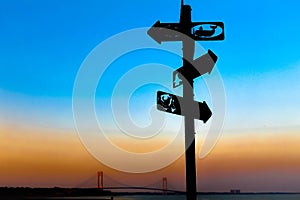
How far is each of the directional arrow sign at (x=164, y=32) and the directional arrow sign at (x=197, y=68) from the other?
1.41 ft

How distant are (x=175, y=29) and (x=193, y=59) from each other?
1.60 feet

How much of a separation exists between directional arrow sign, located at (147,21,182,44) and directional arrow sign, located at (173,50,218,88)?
0.43 m

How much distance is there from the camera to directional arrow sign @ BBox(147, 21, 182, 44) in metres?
6.37

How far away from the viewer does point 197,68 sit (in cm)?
634

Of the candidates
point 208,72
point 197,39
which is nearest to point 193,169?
point 208,72

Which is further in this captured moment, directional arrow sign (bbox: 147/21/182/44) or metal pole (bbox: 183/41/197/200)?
directional arrow sign (bbox: 147/21/182/44)

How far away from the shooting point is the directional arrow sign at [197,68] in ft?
20.0

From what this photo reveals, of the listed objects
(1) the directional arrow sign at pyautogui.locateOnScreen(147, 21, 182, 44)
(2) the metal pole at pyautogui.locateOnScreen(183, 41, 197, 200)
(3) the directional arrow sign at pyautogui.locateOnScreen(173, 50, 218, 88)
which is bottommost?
(2) the metal pole at pyautogui.locateOnScreen(183, 41, 197, 200)

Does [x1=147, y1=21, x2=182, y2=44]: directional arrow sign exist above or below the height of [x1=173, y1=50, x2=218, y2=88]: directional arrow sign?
above

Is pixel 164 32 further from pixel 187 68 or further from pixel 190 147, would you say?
pixel 190 147

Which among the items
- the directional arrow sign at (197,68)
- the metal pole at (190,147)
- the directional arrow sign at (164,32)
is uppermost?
the directional arrow sign at (164,32)

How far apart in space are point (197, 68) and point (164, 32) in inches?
26.7

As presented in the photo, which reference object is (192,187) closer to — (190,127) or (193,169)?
(193,169)

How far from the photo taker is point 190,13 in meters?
6.48
